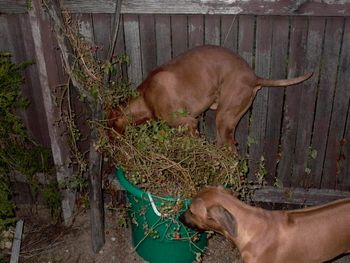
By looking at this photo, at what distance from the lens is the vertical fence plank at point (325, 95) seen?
14.7 ft

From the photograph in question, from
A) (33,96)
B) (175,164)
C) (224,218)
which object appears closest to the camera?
(224,218)

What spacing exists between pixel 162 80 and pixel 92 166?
1.09 metres

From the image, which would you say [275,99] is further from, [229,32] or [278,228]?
[278,228]

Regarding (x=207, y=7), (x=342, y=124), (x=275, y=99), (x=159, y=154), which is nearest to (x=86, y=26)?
→ (x=207, y=7)

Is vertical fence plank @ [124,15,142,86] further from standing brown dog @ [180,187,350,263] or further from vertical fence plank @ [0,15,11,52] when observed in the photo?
standing brown dog @ [180,187,350,263]

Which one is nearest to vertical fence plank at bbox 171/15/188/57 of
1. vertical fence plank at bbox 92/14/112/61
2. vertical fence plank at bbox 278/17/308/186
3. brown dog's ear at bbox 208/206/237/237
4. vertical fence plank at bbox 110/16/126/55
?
vertical fence plank at bbox 110/16/126/55

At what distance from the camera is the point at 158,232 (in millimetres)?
4582

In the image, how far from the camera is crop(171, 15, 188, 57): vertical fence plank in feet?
15.2

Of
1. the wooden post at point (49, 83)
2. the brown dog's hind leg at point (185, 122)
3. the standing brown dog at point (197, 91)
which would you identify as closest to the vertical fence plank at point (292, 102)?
the standing brown dog at point (197, 91)

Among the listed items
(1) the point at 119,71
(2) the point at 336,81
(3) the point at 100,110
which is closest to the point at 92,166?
(3) the point at 100,110

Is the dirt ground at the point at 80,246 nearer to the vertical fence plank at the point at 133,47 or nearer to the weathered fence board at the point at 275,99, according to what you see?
the weathered fence board at the point at 275,99

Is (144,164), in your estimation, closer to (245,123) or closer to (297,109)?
(245,123)

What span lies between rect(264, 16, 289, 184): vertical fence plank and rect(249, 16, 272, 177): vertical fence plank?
0.13 ft

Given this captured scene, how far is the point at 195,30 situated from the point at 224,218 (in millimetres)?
1924
